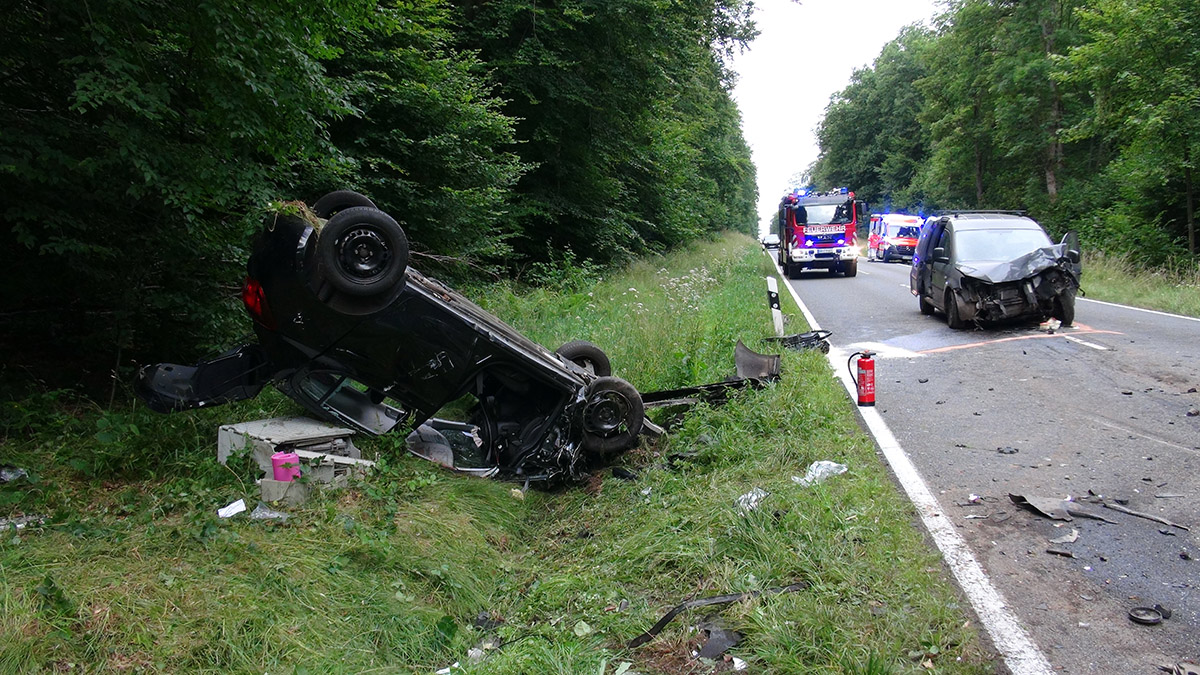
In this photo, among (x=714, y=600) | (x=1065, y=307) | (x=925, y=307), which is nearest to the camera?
(x=714, y=600)

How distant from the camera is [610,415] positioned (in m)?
5.73

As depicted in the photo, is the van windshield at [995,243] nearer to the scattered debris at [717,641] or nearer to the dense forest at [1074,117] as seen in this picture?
the dense forest at [1074,117]

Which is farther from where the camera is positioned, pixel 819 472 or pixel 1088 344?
pixel 1088 344

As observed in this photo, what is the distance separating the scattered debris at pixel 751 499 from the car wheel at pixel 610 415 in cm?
138

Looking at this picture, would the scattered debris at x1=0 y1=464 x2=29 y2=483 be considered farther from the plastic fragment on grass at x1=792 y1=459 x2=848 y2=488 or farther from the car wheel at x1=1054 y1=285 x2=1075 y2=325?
the car wheel at x1=1054 y1=285 x2=1075 y2=325

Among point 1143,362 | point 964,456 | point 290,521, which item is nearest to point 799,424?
point 964,456

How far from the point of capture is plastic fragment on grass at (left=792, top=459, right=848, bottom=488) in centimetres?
468

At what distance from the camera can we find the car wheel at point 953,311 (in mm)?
11795

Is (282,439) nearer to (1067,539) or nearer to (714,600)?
(714,600)

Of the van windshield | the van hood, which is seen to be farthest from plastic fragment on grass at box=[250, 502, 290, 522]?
the van windshield

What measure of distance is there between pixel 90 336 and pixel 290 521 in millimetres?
3361

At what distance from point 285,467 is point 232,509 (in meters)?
0.36

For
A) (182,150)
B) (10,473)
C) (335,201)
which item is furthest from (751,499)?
(182,150)

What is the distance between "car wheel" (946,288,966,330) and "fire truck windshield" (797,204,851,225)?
15083mm
